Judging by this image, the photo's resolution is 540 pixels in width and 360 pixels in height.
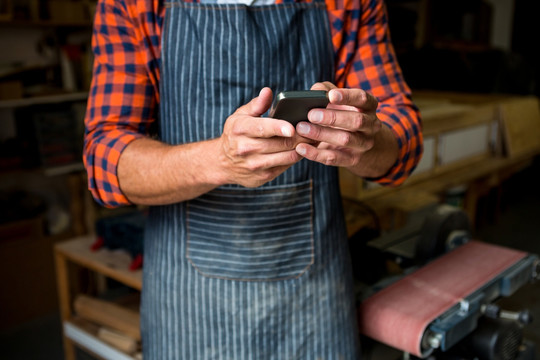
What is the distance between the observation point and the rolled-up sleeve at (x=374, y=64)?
1114 millimetres

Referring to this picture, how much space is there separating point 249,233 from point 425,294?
532 millimetres

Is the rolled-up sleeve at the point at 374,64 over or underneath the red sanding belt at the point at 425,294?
over

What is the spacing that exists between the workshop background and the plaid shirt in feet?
3.21

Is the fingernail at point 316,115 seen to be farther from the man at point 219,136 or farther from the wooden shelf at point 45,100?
the wooden shelf at point 45,100

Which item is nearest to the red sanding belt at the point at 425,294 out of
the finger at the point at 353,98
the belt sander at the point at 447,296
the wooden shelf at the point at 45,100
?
the belt sander at the point at 447,296

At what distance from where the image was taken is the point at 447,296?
1337mm

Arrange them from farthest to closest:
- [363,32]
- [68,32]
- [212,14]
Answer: [68,32] < [363,32] < [212,14]

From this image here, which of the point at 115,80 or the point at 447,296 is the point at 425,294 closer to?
the point at 447,296

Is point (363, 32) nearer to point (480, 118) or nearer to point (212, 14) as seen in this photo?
point (212, 14)

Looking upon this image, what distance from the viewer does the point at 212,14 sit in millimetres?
1052

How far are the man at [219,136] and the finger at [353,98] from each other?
0.68 feet

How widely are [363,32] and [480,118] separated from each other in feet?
7.70

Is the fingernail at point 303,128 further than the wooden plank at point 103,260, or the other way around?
the wooden plank at point 103,260

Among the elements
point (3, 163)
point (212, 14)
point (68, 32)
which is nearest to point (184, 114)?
point (212, 14)
